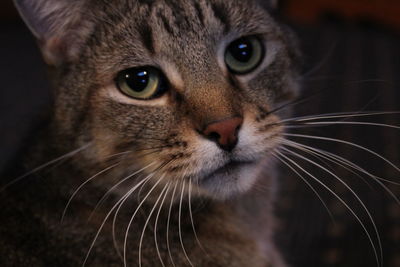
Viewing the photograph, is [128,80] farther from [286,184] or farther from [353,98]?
[353,98]

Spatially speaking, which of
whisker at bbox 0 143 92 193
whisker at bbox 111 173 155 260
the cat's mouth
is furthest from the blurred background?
whisker at bbox 111 173 155 260

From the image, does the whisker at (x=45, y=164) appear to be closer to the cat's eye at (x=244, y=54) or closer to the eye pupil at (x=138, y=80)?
the eye pupil at (x=138, y=80)

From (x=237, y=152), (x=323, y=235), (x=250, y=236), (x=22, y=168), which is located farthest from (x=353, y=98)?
(x=22, y=168)

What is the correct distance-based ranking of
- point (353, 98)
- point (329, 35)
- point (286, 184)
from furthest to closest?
1. point (329, 35)
2. point (353, 98)
3. point (286, 184)

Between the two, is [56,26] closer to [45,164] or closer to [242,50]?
[45,164]

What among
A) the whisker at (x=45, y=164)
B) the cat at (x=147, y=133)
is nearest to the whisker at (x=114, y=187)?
the cat at (x=147, y=133)

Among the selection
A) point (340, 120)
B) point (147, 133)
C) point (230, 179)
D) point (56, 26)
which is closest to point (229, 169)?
point (230, 179)

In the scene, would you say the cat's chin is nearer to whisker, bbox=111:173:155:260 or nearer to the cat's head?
the cat's head
